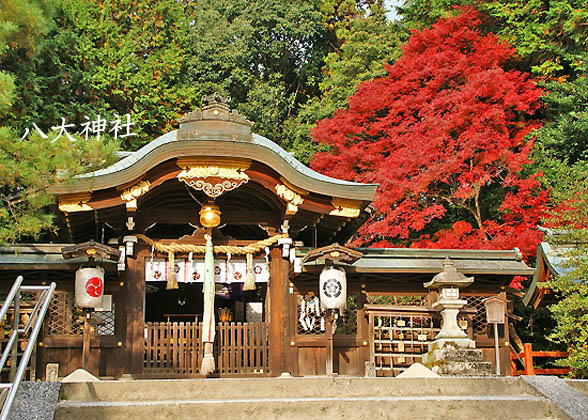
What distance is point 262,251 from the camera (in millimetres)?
11859

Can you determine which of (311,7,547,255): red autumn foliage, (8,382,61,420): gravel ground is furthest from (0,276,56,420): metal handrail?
(311,7,547,255): red autumn foliage

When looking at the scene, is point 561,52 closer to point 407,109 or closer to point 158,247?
point 407,109

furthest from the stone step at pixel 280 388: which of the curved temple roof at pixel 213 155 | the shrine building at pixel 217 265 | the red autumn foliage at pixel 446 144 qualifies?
the red autumn foliage at pixel 446 144

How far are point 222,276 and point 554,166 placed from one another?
11788 millimetres

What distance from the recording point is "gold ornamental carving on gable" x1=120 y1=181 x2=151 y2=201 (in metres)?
10.8

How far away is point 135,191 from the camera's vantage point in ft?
35.5

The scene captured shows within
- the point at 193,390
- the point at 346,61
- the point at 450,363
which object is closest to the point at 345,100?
the point at 346,61

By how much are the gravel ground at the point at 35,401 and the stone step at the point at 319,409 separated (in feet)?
0.40

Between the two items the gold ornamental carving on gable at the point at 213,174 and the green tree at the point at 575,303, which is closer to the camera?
the gold ornamental carving on gable at the point at 213,174

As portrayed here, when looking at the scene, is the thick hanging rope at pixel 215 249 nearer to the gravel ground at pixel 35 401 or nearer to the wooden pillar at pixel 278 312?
the wooden pillar at pixel 278 312

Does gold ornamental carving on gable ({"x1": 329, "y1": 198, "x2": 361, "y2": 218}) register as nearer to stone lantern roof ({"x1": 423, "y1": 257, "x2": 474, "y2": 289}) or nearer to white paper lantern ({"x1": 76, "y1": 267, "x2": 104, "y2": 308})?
stone lantern roof ({"x1": 423, "y1": 257, "x2": 474, "y2": 289})

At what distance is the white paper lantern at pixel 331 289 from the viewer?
11211 millimetres

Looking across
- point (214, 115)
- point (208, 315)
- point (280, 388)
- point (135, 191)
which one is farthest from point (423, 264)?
point (280, 388)

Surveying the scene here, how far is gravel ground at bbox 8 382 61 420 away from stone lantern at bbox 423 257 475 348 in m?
5.76
